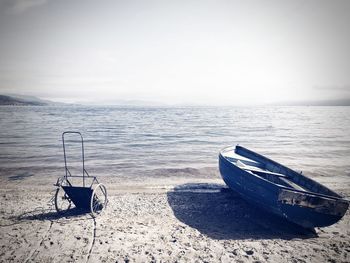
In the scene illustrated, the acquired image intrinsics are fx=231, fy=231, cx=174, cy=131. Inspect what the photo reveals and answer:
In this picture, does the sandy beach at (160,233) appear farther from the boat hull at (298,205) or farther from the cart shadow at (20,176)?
the cart shadow at (20,176)

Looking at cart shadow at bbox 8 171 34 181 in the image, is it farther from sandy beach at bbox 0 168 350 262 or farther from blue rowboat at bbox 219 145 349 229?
blue rowboat at bbox 219 145 349 229

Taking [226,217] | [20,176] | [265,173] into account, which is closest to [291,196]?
[226,217]

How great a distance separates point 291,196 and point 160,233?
14.7ft

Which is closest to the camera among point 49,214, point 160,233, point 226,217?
point 160,233

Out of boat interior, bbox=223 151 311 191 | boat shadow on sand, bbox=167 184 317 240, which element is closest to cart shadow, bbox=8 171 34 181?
boat shadow on sand, bbox=167 184 317 240

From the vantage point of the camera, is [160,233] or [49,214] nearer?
[160,233]

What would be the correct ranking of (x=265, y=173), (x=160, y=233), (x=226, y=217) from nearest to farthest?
(x=160, y=233)
(x=226, y=217)
(x=265, y=173)

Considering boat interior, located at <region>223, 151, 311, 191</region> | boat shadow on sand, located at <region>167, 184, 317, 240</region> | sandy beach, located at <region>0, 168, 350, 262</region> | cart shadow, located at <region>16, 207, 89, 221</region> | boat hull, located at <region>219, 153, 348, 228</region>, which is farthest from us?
boat interior, located at <region>223, 151, 311, 191</region>

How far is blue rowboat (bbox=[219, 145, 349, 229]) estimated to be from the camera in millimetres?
7305

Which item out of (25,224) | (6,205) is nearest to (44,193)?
(6,205)

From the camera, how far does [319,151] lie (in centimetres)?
2422

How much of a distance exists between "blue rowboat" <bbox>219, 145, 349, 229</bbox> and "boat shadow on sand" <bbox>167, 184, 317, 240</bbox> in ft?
1.96

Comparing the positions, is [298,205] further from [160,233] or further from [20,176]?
[20,176]

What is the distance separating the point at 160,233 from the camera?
766cm
